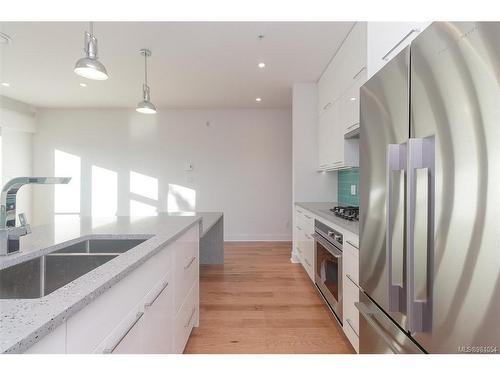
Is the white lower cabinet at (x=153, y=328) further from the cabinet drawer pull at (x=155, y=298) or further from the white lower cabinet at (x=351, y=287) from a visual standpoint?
the white lower cabinet at (x=351, y=287)

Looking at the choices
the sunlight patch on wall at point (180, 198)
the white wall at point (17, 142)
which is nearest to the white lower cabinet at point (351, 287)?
the sunlight patch on wall at point (180, 198)

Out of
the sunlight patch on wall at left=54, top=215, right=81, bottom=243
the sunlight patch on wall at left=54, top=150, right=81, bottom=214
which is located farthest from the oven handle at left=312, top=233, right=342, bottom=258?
the sunlight patch on wall at left=54, top=150, right=81, bottom=214

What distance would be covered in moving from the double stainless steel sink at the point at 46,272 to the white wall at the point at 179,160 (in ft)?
13.5

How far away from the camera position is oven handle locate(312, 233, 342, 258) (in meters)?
1.99

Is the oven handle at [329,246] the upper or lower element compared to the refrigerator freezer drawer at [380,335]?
upper

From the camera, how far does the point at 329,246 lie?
2.21m

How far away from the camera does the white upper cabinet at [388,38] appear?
1.21 metres

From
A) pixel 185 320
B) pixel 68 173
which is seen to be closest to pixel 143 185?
pixel 68 173
